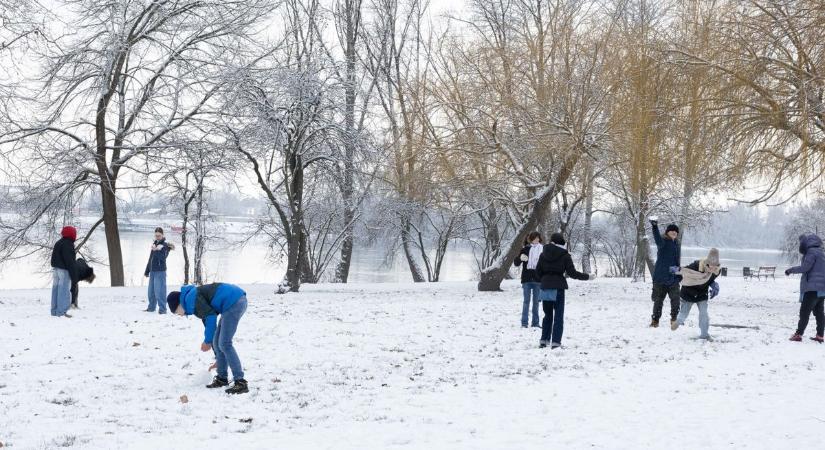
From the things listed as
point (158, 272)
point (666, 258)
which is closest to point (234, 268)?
point (158, 272)

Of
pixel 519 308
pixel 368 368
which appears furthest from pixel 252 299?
pixel 368 368

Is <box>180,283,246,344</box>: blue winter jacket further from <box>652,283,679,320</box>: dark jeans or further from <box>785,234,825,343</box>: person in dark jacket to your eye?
<box>785,234,825,343</box>: person in dark jacket

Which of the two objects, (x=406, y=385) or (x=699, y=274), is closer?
(x=406, y=385)

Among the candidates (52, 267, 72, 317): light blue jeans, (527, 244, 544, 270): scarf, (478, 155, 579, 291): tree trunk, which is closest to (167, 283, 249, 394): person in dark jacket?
(527, 244, 544, 270): scarf

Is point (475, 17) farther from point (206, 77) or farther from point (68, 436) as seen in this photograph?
point (68, 436)

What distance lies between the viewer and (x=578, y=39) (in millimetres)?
17516

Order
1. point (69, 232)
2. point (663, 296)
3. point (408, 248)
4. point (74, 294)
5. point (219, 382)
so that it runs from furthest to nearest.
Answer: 1. point (408, 248)
2. point (74, 294)
3. point (69, 232)
4. point (663, 296)
5. point (219, 382)

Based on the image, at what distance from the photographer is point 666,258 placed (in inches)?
447

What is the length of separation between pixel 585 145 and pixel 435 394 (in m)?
11.7

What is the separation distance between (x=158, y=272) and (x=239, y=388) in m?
6.94

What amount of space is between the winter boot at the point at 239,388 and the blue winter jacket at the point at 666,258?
23.3 feet

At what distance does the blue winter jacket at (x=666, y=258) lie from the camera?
36.8 feet

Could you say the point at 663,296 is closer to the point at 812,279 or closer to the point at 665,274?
the point at 665,274

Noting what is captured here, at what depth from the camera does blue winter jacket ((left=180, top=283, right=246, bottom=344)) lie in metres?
6.66
